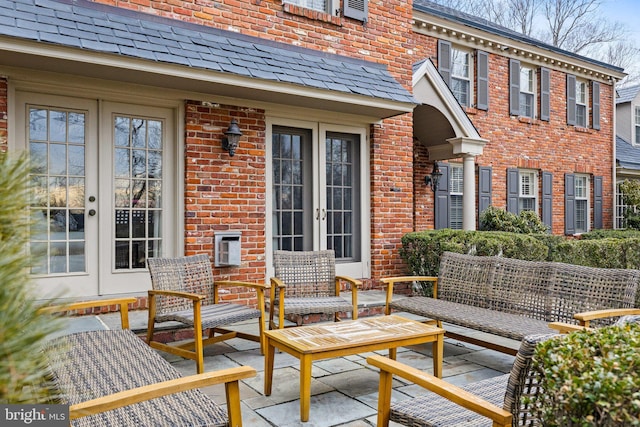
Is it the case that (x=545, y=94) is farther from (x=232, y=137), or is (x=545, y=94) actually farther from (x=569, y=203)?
(x=232, y=137)

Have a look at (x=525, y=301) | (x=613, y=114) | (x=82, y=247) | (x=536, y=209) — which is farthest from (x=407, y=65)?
(x=613, y=114)

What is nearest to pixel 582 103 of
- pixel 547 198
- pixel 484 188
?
pixel 547 198

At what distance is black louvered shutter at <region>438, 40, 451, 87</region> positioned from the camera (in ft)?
32.4

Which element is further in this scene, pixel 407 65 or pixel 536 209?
pixel 536 209

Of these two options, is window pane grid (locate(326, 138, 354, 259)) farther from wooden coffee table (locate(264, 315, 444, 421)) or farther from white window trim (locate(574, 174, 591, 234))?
white window trim (locate(574, 174, 591, 234))

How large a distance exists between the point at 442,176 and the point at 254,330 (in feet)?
20.4

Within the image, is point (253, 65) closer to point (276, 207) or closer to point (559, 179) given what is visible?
point (276, 207)

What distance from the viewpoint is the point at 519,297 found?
161 inches

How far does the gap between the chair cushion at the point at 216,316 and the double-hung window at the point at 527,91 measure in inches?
394

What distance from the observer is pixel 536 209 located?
11609 millimetres

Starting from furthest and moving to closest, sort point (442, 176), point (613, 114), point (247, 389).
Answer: point (613, 114) → point (442, 176) → point (247, 389)

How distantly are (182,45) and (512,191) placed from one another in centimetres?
873

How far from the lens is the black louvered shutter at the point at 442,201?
9672 mm

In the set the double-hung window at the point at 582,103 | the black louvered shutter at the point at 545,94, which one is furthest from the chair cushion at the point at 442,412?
the double-hung window at the point at 582,103
